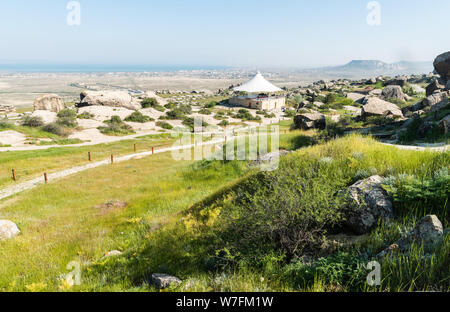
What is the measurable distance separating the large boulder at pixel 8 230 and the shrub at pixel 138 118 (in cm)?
3043

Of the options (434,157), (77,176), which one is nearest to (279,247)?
(434,157)

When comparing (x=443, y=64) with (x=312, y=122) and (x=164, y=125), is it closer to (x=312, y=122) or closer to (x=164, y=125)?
(x=312, y=122)

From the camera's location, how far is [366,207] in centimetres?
423

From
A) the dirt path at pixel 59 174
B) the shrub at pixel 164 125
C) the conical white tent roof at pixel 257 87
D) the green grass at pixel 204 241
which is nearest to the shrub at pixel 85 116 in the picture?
the shrub at pixel 164 125

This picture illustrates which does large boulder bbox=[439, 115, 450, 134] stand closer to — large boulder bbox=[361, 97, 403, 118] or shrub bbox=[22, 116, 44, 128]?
large boulder bbox=[361, 97, 403, 118]

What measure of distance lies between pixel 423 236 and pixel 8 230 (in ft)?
35.1

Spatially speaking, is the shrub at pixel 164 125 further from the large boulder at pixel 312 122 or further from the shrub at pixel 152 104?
the large boulder at pixel 312 122

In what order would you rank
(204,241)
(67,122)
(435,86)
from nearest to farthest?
(204,241) → (67,122) → (435,86)

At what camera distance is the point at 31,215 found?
34.1 ft

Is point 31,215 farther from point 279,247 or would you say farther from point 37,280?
point 279,247

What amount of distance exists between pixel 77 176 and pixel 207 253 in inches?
577

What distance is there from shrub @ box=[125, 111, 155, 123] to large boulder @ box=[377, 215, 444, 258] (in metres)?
37.8

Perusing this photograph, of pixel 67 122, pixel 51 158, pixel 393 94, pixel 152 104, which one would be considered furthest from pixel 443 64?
pixel 67 122

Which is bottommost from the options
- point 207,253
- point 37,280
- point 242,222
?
point 37,280
